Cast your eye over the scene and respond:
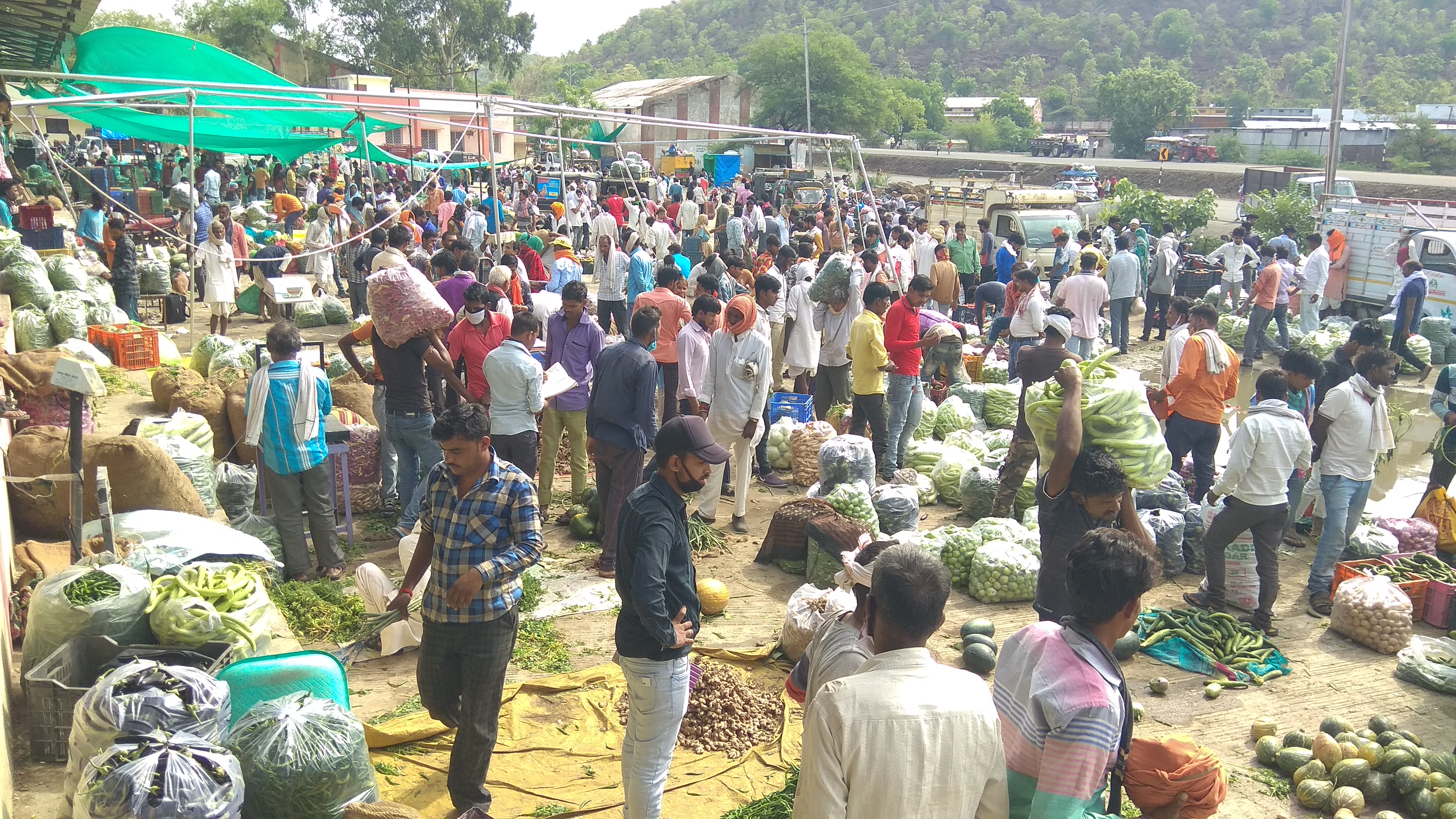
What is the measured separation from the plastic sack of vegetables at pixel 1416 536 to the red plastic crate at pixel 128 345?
11.9 m

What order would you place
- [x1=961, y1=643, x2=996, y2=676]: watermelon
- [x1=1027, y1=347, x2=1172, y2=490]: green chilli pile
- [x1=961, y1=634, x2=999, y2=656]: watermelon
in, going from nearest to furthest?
[x1=1027, y1=347, x2=1172, y2=490]: green chilli pile → [x1=961, y1=643, x2=996, y2=676]: watermelon → [x1=961, y1=634, x2=999, y2=656]: watermelon

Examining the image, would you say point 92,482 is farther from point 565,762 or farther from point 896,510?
point 896,510

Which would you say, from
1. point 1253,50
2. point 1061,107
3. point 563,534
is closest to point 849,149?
point 563,534

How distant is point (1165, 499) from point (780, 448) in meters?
3.30

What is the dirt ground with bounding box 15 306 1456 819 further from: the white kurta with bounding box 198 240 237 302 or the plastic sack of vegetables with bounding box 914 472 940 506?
the white kurta with bounding box 198 240 237 302

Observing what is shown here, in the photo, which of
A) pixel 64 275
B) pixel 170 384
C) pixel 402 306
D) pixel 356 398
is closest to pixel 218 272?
pixel 64 275

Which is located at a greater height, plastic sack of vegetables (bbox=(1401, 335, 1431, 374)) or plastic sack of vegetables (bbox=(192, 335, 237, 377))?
plastic sack of vegetables (bbox=(192, 335, 237, 377))

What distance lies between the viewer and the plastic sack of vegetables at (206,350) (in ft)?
34.6

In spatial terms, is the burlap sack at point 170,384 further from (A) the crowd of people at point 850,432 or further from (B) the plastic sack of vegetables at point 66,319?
(B) the plastic sack of vegetables at point 66,319

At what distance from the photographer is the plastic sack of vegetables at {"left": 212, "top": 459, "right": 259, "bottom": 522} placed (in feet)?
23.8

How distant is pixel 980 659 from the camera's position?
592 centimetres

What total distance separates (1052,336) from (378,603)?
4576 mm

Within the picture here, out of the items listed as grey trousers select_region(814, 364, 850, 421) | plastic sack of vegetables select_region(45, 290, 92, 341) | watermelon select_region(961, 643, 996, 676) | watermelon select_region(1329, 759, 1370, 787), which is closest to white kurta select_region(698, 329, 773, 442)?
grey trousers select_region(814, 364, 850, 421)

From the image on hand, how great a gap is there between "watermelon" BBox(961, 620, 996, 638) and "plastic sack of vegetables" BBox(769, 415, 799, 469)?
332 centimetres
